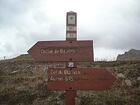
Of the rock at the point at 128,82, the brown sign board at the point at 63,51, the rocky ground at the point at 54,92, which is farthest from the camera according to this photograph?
the rock at the point at 128,82

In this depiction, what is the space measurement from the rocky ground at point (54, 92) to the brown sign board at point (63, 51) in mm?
4863

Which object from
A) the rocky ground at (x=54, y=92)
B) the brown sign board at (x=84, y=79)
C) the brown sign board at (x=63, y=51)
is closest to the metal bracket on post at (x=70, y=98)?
the brown sign board at (x=84, y=79)

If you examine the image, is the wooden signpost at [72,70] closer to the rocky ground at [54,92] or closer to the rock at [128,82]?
the rocky ground at [54,92]

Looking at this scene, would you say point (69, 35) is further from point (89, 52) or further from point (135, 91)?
point (135, 91)

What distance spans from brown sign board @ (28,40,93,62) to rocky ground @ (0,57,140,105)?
191 inches

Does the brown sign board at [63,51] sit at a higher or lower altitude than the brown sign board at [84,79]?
higher

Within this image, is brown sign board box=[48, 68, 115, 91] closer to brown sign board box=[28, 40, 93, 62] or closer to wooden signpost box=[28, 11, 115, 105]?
wooden signpost box=[28, 11, 115, 105]

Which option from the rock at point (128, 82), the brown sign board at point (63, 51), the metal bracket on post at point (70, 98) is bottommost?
the metal bracket on post at point (70, 98)

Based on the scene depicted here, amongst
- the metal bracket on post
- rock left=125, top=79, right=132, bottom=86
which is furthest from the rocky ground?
the metal bracket on post

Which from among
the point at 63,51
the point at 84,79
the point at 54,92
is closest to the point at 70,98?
the point at 84,79

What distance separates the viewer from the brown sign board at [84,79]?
1166cm

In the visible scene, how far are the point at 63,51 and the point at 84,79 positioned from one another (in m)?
1.14

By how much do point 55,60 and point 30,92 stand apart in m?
6.87

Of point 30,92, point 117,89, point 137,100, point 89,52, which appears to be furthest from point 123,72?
point 89,52
